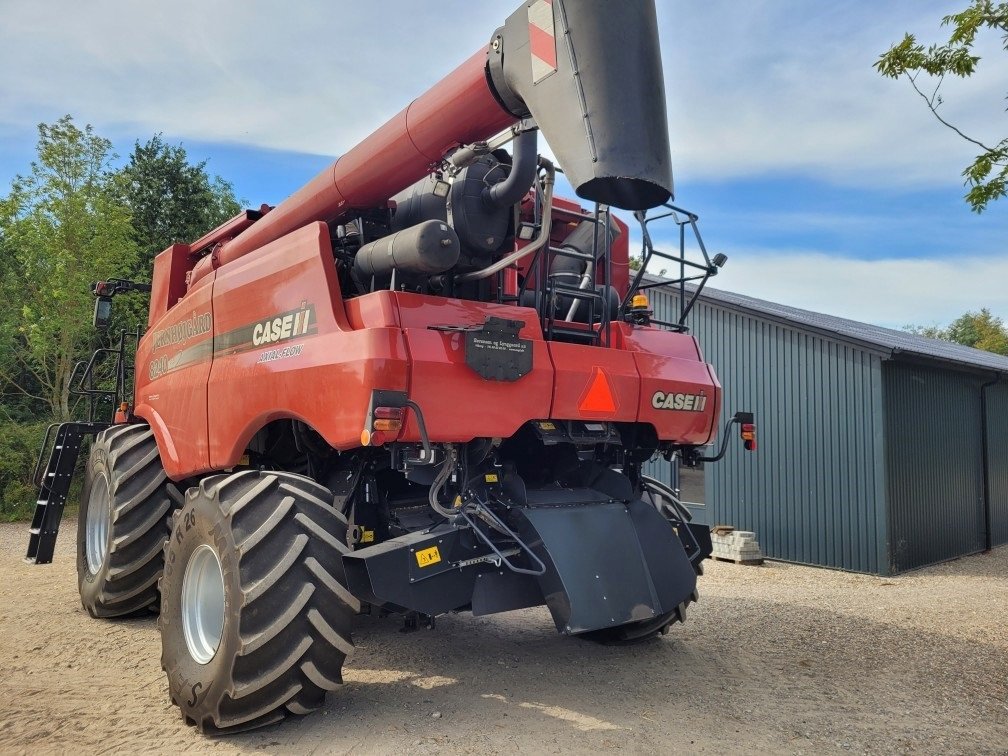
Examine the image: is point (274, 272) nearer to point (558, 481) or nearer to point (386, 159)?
point (386, 159)

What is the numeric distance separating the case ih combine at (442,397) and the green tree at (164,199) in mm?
15752

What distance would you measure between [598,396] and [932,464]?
9323mm

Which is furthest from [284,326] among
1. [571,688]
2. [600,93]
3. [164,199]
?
[164,199]

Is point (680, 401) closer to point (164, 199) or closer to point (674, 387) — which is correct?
point (674, 387)

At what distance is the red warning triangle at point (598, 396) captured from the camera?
4598mm

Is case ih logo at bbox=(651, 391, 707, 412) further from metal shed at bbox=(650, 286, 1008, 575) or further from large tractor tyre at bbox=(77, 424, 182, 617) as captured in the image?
metal shed at bbox=(650, 286, 1008, 575)

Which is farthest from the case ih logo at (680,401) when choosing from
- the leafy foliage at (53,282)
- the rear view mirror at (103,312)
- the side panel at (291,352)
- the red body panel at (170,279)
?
the leafy foliage at (53,282)

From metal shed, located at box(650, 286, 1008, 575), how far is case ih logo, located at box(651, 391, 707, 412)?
6.19 meters

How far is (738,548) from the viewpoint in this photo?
36.1ft

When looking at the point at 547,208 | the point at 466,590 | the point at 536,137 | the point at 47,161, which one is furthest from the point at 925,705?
the point at 47,161

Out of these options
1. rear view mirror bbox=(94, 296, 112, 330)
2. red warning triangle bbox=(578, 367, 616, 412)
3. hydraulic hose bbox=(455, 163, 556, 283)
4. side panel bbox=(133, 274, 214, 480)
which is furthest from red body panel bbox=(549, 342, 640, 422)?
rear view mirror bbox=(94, 296, 112, 330)

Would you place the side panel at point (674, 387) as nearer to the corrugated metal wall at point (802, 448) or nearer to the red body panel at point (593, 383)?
the red body panel at point (593, 383)

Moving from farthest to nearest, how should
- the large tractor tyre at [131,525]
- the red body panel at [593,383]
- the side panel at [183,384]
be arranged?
1. the large tractor tyre at [131,525]
2. the side panel at [183,384]
3. the red body panel at [593,383]

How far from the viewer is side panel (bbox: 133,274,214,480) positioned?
527cm
